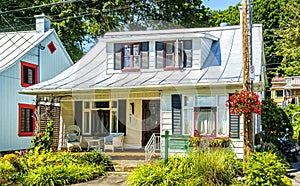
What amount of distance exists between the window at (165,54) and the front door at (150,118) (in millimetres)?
2001

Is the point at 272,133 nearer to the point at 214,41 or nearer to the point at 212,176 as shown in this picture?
the point at 214,41

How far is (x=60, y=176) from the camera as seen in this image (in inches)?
447

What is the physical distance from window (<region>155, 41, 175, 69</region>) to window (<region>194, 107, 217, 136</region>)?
8.75ft

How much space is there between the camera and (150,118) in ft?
56.8

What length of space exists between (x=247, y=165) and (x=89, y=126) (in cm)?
985

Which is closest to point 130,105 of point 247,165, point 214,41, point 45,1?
point 214,41

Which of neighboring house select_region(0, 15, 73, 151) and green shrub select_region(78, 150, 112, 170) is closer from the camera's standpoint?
green shrub select_region(78, 150, 112, 170)

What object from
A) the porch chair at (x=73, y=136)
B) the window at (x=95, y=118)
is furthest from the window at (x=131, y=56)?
the porch chair at (x=73, y=136)

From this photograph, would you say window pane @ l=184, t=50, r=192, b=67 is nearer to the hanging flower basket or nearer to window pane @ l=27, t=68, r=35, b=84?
the hanging flower basket

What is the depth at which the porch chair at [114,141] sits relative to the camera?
51.6 ft

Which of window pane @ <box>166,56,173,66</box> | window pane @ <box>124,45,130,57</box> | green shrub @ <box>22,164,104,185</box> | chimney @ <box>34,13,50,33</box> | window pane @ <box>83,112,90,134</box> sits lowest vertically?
green shrub @ <box>22,164,104,185</box>

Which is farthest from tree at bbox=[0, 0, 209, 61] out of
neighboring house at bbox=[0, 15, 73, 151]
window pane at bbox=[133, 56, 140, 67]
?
window pane at bbox=[133, 56, 140, 67]

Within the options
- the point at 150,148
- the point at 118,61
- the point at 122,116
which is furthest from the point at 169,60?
the point at 150,148

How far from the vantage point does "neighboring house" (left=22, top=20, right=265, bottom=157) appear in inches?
554
